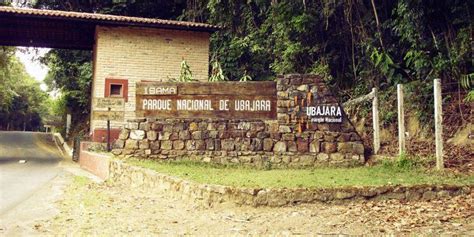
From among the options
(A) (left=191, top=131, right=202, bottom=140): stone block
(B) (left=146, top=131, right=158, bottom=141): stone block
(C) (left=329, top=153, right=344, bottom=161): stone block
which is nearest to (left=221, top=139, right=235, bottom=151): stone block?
(A) (left=191, top=131, right=202, bottom=140): stone block

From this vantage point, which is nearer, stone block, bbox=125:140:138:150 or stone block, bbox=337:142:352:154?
stone block, bbox=337:142:352:154

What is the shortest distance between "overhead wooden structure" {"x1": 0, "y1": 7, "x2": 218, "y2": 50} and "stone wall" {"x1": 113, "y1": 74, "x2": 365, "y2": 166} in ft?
18.0

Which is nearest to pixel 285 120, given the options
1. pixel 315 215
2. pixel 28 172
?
pixel 315 215

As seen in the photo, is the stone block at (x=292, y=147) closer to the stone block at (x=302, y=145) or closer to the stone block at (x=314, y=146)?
the stone block at (x=302, y=145)

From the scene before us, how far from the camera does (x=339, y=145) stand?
961 centimetres

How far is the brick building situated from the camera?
47.0 feet

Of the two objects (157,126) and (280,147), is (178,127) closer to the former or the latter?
(157,126)

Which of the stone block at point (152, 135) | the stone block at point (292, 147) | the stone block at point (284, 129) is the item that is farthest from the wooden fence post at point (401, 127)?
the stone block at point (152, 135)

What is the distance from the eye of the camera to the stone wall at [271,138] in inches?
379

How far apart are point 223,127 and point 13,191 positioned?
4284mm

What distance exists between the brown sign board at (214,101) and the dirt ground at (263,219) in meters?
3.36

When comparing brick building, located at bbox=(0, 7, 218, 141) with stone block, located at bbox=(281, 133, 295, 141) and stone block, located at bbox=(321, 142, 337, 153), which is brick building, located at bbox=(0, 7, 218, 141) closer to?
stone block, located at bbox=(281, 133, 295, 141)

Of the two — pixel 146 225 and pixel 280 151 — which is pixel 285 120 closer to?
pixel 280 151

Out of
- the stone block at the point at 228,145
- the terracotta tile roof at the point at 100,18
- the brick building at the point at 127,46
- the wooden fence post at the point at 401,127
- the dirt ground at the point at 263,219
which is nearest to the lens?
the dirt ground at the point at 263,219
